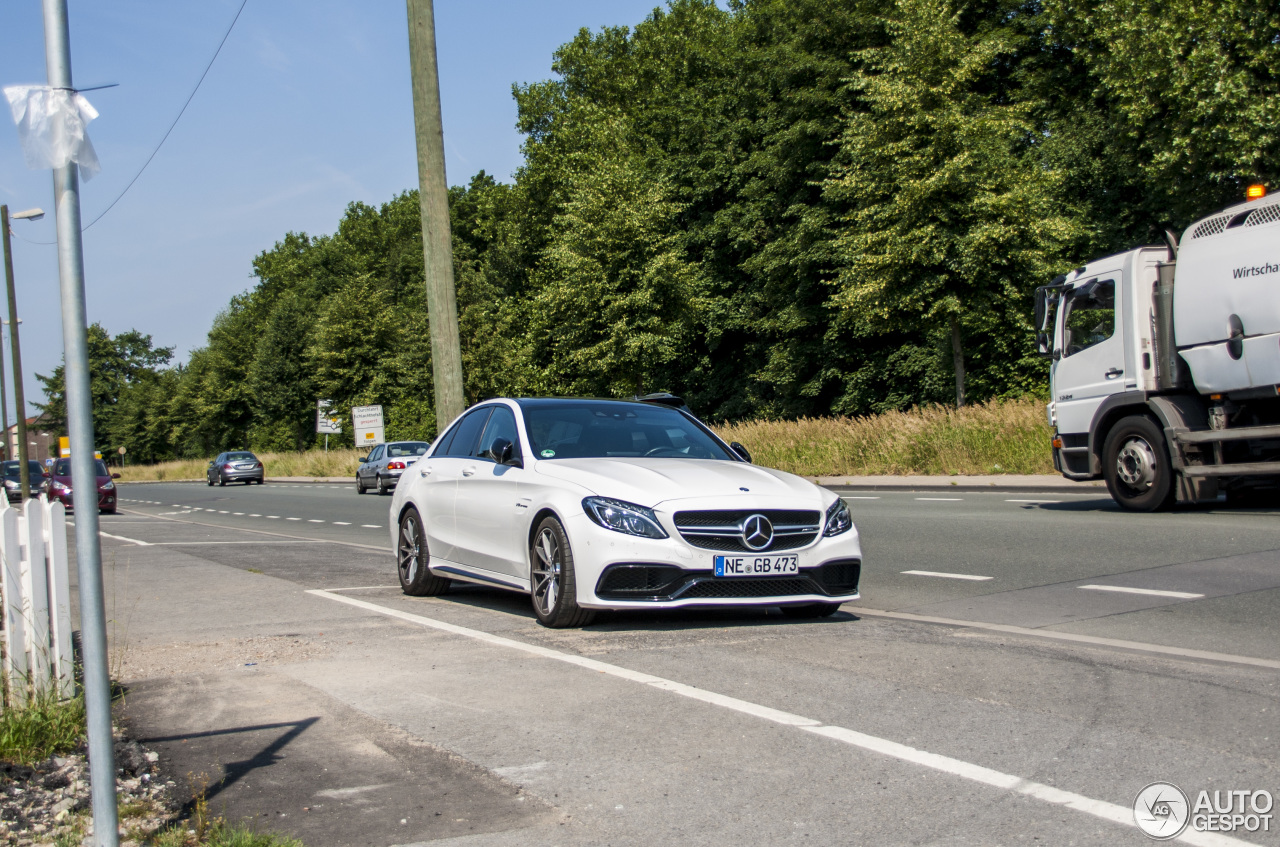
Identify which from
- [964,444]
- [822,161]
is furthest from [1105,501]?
[822,161]

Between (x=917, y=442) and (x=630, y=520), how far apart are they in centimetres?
2006

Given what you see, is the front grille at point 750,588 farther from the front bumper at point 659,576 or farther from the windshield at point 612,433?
the windshield at point 612,433

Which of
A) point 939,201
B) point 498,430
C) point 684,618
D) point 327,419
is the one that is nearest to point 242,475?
point 327,419

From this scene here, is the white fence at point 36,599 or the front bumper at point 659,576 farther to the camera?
the front bumper at point 659,576

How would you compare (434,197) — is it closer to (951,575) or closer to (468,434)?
(468,434)

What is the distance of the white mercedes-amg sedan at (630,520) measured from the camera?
7.12 meters

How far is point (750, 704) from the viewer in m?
5.35

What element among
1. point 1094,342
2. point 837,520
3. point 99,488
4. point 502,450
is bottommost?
point 837,520

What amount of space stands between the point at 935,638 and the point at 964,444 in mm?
18581

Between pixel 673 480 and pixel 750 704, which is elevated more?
pixel 673 480

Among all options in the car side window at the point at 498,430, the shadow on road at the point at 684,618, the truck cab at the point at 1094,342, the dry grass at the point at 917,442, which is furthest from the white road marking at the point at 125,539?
the dry grass at the point at 917,442

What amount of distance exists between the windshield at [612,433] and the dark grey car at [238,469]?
49067 millimetres

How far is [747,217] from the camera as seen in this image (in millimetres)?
48906

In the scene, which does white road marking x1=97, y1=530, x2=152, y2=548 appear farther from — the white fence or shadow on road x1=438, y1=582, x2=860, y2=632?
the white fence
